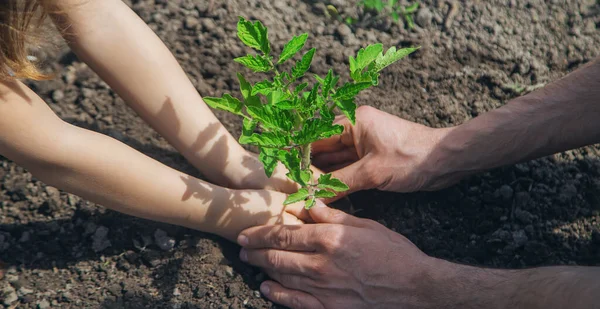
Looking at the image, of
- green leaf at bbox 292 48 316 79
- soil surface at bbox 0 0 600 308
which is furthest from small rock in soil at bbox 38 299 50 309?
green leaf at bbox 292 48 316 79

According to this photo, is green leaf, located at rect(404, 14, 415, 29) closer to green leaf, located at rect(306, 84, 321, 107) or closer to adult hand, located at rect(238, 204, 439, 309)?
adult hand, located at rect(238, 204, 439, 309)

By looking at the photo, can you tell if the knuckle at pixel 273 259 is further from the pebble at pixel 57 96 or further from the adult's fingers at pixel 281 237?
the pebble at pixel 57 96

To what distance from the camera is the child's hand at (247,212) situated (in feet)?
6.48

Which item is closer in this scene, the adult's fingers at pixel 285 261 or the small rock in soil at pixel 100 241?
the adult's fingers at pixel 285 261

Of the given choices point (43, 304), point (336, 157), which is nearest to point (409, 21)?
point (336, 157)

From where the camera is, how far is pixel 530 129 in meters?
2.03

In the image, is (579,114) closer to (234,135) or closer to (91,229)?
(234,135)

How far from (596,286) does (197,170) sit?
1442 millimetres

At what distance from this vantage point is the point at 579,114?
77.5 inches

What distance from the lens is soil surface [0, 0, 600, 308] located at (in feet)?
6.63

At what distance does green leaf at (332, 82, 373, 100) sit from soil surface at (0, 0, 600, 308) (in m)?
0.75

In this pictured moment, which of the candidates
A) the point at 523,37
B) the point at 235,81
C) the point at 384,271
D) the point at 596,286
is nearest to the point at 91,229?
the point at 235,81

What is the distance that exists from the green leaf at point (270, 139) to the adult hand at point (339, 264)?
0.42 metres

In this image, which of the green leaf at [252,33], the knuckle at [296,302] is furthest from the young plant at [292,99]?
the knuckle at [296,302]
